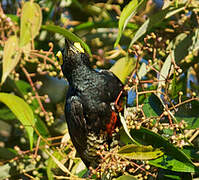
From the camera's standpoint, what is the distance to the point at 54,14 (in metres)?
2.95

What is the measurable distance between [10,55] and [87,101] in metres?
0.42

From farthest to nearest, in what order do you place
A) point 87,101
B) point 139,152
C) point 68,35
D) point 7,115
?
point 7,115, point 87,101, point 68,35, point 139,152

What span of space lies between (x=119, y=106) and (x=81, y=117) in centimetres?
18

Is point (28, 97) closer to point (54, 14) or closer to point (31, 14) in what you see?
point (31, 14)

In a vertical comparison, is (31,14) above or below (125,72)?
above

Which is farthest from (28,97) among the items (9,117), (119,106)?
(119,106)

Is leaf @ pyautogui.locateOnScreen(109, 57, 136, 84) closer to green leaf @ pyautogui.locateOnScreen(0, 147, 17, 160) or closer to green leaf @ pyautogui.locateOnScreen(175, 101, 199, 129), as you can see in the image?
green leaf @ pyautogui.locateOnScreen(175, 101, 199, 129)

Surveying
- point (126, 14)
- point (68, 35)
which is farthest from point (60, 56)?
point (126, 14)

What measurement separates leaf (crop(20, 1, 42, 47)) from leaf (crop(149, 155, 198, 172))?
Answer: 0.92 metres

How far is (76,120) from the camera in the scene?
232 centimetres

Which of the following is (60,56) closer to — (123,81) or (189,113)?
(123,81)

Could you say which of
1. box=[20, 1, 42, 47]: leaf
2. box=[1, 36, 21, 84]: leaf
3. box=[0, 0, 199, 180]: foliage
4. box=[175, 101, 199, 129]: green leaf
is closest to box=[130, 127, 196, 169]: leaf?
box=[0, 0, 199, 180]: foliage

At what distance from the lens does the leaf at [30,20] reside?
8.11ft

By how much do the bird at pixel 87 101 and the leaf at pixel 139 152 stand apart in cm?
42
